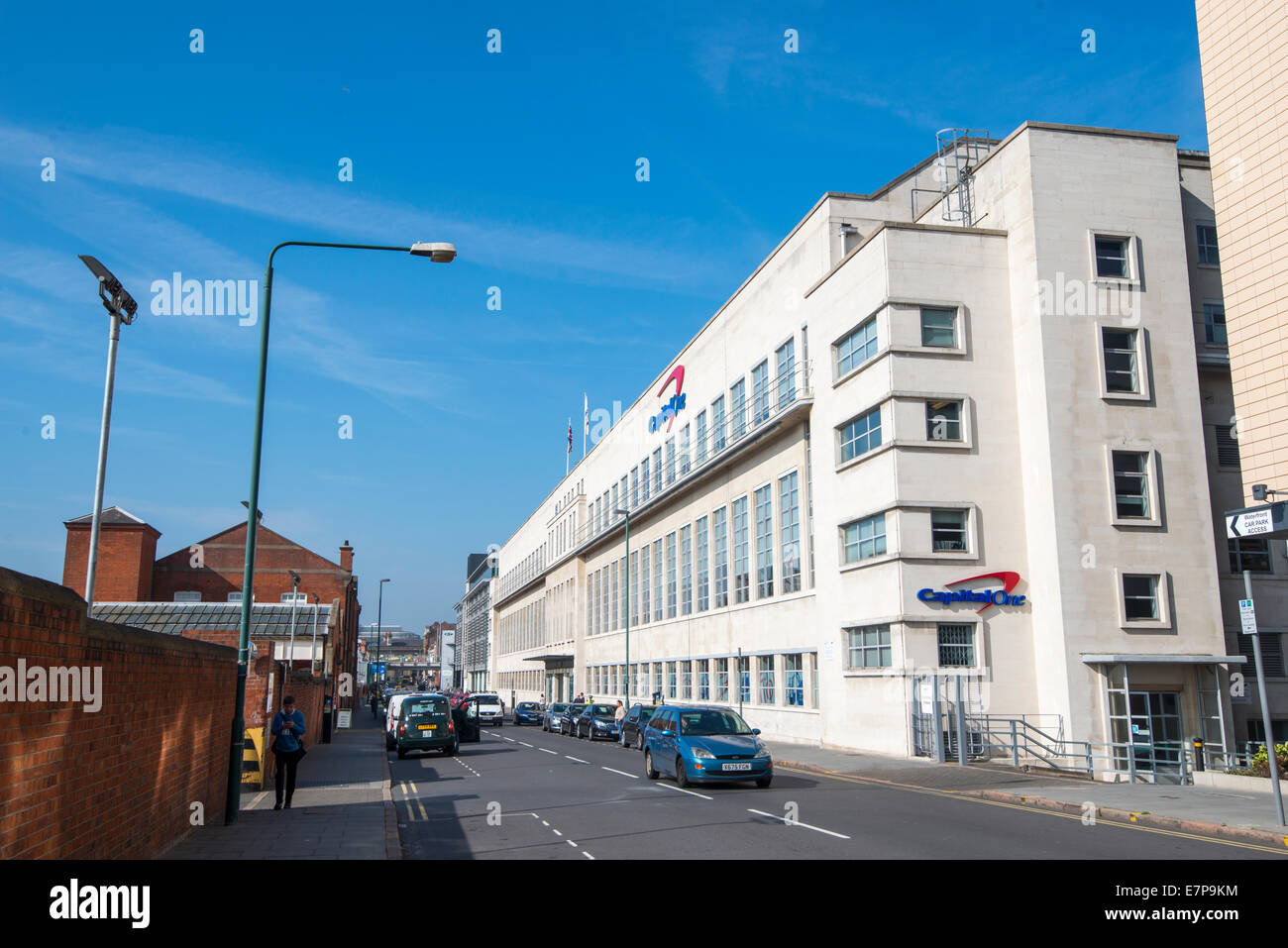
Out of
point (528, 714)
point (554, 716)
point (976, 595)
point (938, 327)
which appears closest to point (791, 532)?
point (976, 595)

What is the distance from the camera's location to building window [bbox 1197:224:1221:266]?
100 feet

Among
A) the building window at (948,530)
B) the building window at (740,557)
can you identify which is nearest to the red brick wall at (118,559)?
the building window at (740,557)

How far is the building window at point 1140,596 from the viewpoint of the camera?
85.7 ft

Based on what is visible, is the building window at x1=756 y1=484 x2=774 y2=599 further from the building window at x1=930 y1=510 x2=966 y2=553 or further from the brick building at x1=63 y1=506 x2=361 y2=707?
the brick building at x1=63 y1=506 x2=361 y2=707

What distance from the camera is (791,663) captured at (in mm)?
36031

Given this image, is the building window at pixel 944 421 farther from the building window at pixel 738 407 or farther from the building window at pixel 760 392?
the building window at pixel 738 407

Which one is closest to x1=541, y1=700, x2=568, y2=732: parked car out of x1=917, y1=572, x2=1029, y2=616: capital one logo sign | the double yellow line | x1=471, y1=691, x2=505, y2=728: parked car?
x1=471, y1=691, x2=505, y2=728: parked car

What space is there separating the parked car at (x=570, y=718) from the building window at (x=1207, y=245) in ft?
93.7

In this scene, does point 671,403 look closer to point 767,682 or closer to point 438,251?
point 767,682

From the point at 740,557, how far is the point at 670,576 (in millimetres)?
10441

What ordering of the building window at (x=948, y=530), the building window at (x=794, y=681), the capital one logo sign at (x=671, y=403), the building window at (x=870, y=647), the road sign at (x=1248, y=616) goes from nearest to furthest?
1. the road sign at (x=1248, y=616)
2. the building window at (x=948, y=530)
3. the building window at (x=870, y=647)
4. the building window at (x=794, y=681)
5. the capital one logo sign at (x=671, y=403)
